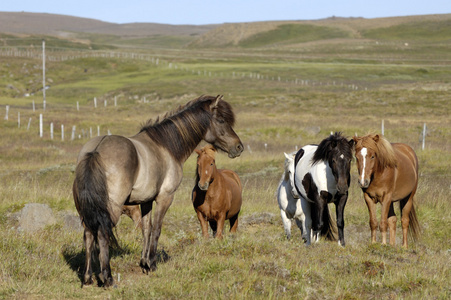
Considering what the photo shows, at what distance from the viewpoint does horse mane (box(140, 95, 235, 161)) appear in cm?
783

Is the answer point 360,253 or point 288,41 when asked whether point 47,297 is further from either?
point 288,41

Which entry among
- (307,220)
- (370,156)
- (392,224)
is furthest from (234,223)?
(370,156)

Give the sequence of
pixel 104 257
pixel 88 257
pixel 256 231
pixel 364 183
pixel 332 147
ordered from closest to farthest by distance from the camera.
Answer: pixel 104 257 < pixel 88 257 < pixel 364 183 < pixel 332 147 < pixel 256 231

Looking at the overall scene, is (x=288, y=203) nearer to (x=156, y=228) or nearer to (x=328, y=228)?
(x=328, y=228)

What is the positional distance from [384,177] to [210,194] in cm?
306

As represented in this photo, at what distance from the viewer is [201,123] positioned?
26.9 feet

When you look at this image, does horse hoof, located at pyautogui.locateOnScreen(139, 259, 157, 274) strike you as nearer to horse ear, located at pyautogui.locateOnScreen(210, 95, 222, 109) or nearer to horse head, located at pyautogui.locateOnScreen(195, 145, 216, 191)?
horse ear, located at pyautogui.locateOnScreen(210, 95, 222, 109)

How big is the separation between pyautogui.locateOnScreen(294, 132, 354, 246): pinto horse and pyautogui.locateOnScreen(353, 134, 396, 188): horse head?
7.7 inches

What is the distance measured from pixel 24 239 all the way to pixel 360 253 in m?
4.75

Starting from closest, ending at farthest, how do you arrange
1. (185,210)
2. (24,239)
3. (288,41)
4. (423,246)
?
(24,239), (423,246), (185,210), (288,41)

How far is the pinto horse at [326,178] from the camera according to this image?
30.2 feet

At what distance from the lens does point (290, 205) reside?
11328 millimetres

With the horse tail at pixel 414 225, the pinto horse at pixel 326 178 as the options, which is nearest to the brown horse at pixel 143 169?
the pinto horse at pixel 326 178

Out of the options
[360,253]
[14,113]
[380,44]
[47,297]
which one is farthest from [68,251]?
[380,44]
